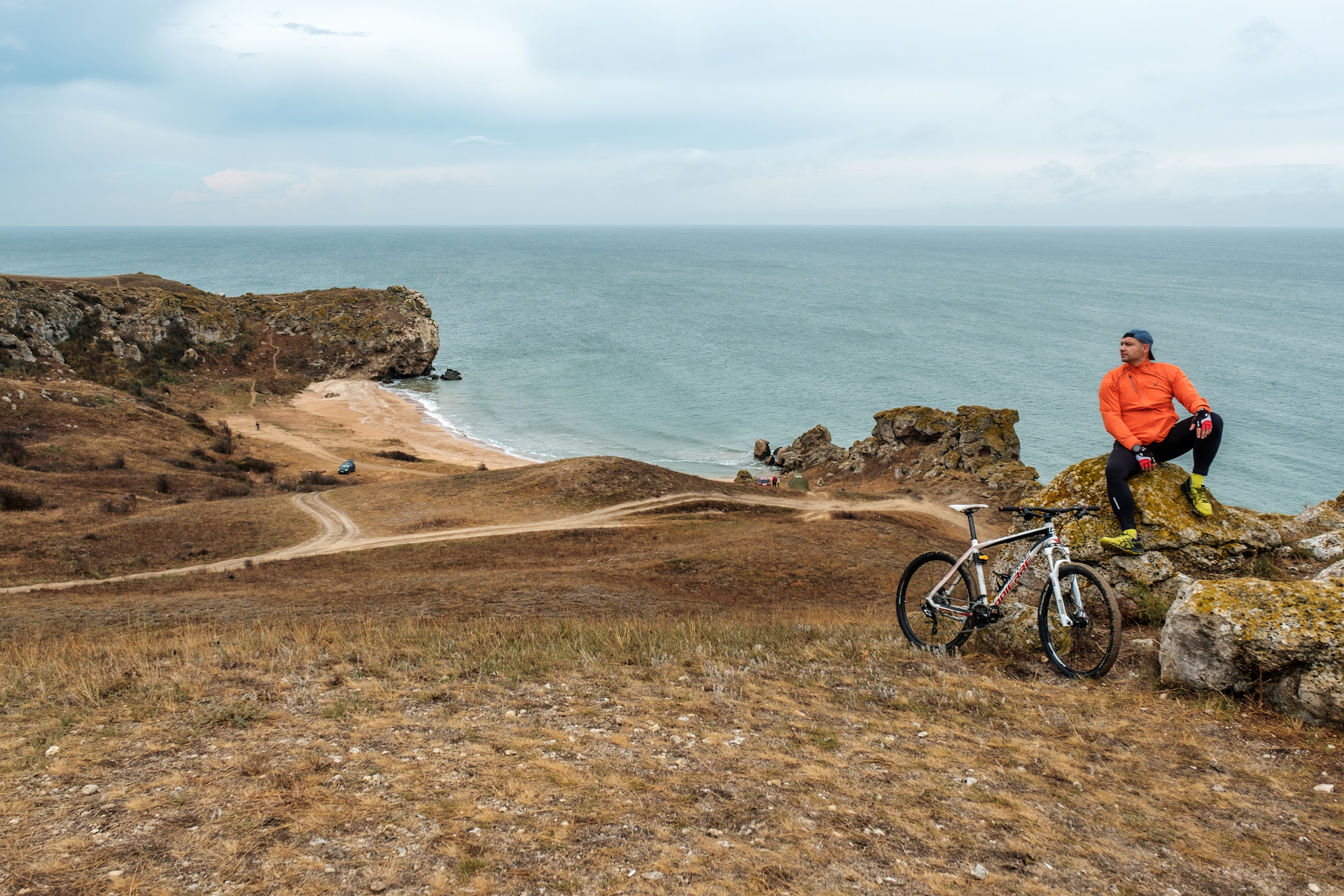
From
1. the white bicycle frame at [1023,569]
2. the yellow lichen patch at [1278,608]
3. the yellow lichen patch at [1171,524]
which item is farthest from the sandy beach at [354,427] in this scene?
the yellow lichen patch at [1278,608]

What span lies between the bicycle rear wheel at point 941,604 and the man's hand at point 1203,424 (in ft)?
10.5

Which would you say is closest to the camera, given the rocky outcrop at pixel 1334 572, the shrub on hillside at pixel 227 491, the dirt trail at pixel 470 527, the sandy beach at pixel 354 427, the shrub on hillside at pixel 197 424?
the rocky outcrop at pixel 1334 572

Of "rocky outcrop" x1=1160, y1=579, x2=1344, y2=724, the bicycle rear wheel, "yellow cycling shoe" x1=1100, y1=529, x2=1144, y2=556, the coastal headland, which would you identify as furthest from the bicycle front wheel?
"yellow cycling shoe" x1=1100, y1=529, x2=1144, y2=556

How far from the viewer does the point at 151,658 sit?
10578 millimetres

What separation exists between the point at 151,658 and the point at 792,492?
98.9ft

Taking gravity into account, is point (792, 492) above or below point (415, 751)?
below

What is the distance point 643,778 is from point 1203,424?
7725 millimetres

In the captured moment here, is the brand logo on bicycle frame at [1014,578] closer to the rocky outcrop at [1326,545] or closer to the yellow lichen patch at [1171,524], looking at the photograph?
the yellow lichen patch at [1171,524]

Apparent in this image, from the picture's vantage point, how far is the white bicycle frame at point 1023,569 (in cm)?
841

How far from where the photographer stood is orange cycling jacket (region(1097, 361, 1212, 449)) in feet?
30.7

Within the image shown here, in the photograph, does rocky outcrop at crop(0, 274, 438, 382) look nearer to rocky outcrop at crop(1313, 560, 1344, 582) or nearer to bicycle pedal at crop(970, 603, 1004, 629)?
bicycle pedal at crop(970, 603, 1004, 629)

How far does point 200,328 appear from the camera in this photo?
8088cm

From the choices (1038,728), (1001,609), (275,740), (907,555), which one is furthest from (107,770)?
(907,555)

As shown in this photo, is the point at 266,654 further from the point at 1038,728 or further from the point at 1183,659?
the point at 1183,659
